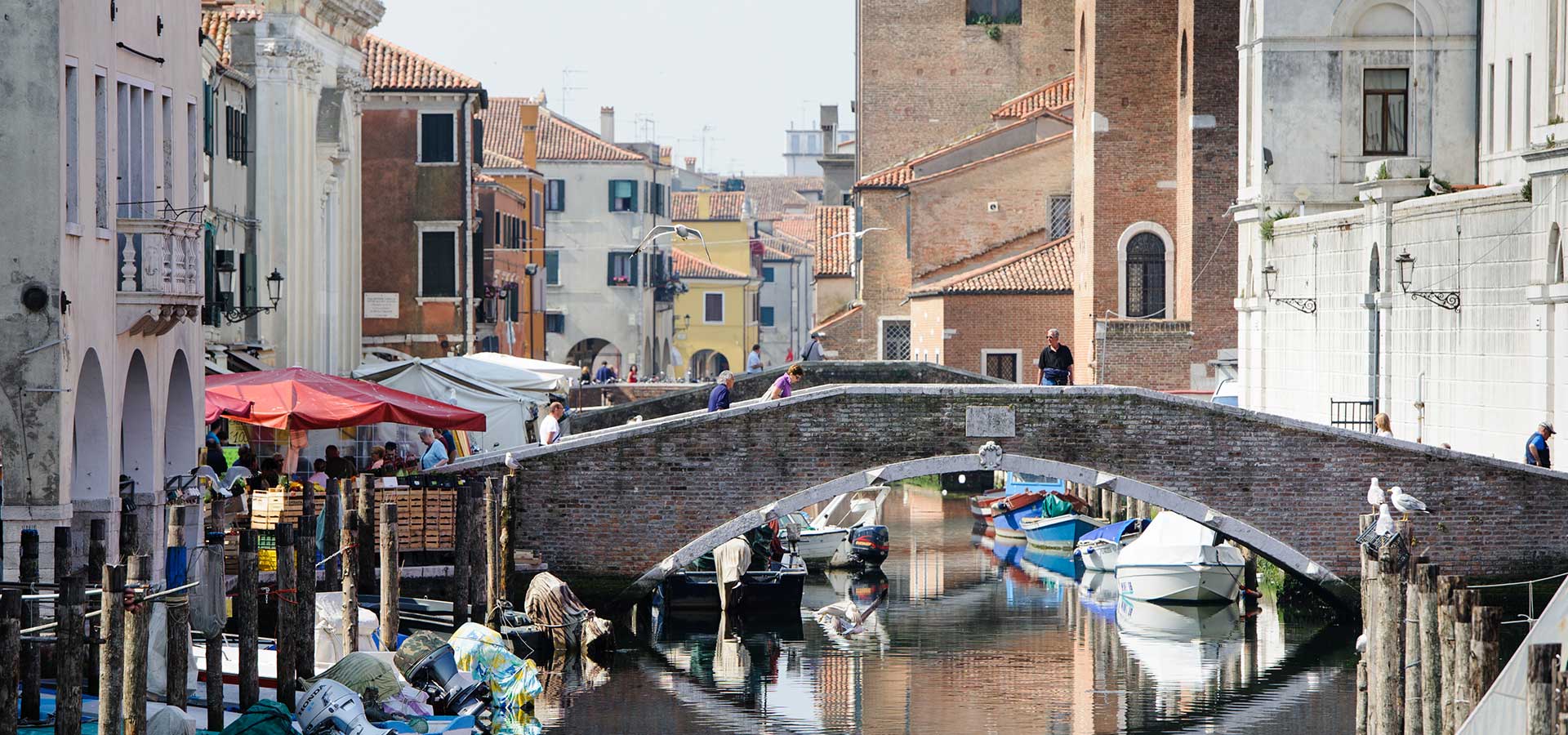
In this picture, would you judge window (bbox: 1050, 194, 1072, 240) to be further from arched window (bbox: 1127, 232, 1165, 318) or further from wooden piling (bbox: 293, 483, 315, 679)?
wooden piling (bbox: 293, 483, 315, 679)

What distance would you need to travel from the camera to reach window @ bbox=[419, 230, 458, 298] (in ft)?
94.6

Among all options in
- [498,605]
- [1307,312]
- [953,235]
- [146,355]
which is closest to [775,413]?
[498,605]

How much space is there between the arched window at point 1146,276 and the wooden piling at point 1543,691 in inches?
868

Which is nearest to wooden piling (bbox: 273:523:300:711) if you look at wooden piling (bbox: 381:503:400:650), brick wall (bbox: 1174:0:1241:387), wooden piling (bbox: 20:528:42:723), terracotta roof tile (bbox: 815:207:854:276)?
wooden piling (bbox: 20:528:42:723)

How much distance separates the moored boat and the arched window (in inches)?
241

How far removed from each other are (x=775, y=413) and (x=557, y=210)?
3088cm

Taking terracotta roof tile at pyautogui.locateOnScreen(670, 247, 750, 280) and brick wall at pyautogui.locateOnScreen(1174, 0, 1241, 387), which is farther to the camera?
terracotta roof tile at pyautogui.locateOnScreen(670, 247, 750, 280)

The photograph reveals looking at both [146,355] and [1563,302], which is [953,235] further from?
[146,355]

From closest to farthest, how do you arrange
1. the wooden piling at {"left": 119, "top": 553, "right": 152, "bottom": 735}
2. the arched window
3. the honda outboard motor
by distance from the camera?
the wooden piling at {"left": 119, "top": 553, "right": 152, "bottom": 735}, the honda outboard motor, the arched window

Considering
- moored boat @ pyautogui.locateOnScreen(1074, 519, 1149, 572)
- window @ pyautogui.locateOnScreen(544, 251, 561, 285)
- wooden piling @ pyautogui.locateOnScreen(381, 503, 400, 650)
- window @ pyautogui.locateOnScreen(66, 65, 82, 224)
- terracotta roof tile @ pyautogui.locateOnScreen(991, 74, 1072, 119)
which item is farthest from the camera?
window @ pyautogui.locateOnScreen(544, 251, 561, 285)

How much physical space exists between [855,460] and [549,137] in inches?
1252

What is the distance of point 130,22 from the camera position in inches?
559

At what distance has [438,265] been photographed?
94.9 feet

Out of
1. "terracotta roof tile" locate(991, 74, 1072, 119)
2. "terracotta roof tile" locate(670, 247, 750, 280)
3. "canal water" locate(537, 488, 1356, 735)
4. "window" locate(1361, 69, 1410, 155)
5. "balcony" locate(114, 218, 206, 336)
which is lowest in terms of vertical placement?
"canal water" locate(537, 488, 1356, 735)
